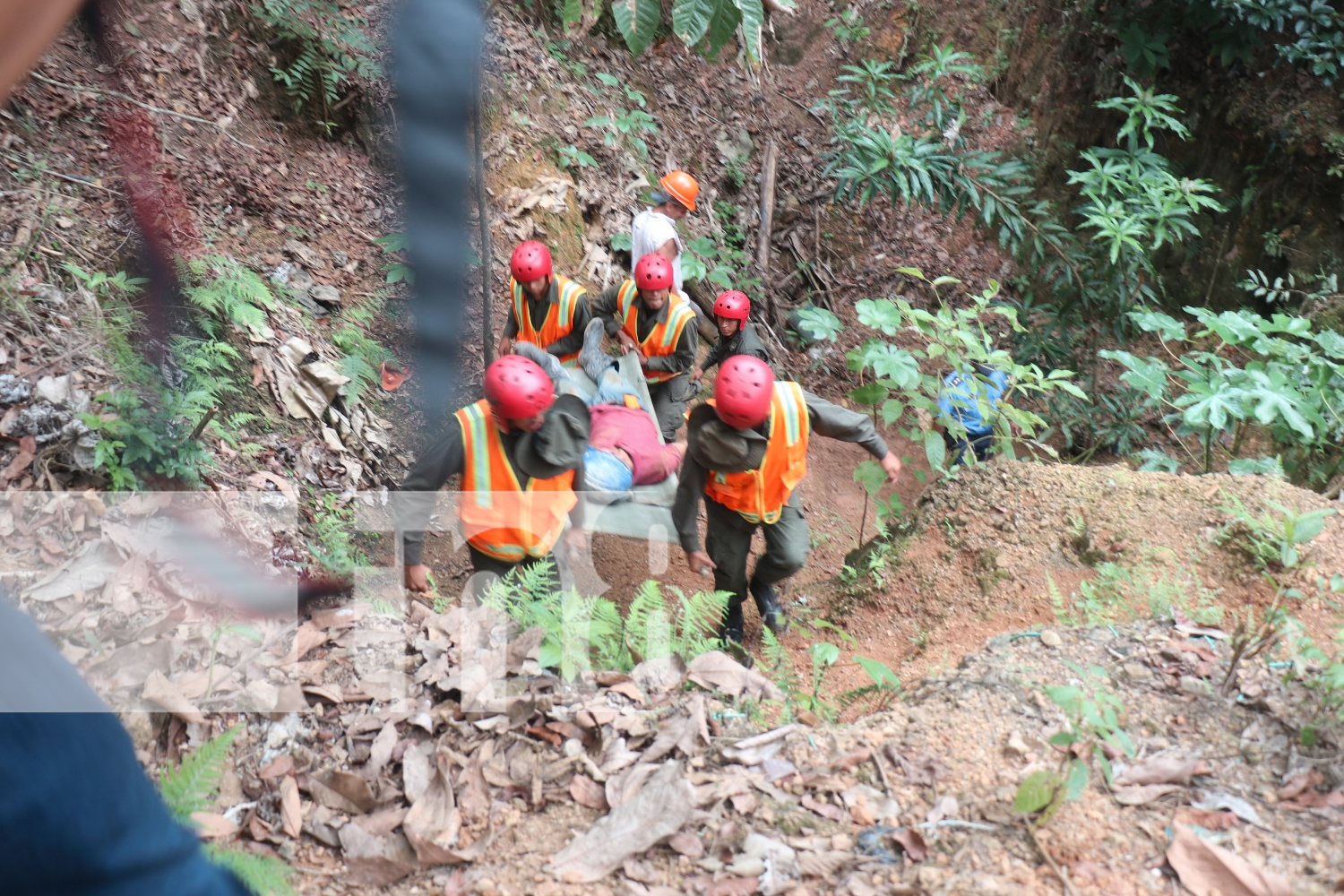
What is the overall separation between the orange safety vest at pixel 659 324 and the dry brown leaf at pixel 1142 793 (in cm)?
448

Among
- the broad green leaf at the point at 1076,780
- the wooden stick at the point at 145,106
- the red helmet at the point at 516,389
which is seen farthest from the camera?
the wooden stick at the point at 145,106

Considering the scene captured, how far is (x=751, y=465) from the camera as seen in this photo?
452cm

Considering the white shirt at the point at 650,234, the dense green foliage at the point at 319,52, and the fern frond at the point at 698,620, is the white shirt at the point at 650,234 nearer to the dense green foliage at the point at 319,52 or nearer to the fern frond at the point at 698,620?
the dense green foliage at the point at 319,52

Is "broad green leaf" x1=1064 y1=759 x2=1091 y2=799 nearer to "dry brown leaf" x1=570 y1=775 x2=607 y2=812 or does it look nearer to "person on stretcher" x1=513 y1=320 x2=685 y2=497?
"dry brown leaf" x1=570 y1=775 x2=607 y2=812

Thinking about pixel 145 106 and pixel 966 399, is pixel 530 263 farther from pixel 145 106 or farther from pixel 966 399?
pixel 145 106

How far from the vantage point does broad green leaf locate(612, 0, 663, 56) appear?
2.03 m

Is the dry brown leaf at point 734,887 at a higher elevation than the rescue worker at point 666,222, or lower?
lower

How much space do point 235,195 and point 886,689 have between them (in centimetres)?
640

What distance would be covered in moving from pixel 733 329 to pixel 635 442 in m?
1.79

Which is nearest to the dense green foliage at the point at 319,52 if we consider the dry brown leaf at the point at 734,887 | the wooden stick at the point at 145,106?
the wooden stick at the point at 145,106

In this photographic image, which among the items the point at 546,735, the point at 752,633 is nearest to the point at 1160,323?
the point at 752,633

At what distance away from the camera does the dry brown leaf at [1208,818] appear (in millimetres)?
2361

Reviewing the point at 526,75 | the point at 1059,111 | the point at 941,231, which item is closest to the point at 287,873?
the point at 526,75

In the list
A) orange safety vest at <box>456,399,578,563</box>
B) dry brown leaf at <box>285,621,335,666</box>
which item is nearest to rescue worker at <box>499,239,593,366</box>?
orange safety vest at <box>456,399,578,563</box>
